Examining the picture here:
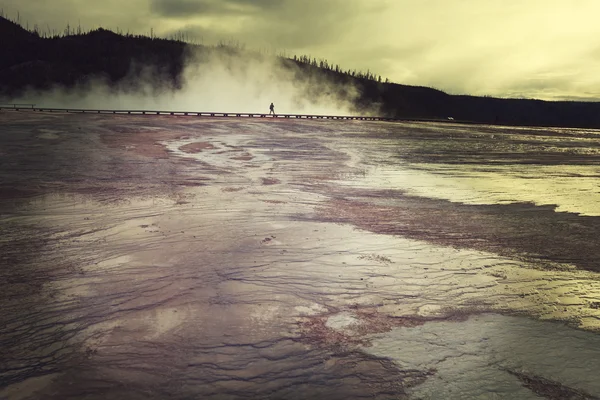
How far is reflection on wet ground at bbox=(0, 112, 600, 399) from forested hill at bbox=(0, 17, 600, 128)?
77.0 metres

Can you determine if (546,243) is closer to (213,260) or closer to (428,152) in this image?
(213,260)

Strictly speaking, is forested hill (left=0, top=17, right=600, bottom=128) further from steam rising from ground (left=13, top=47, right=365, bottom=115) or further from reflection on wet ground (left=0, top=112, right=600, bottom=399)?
reflection on wet ground (left=0, top=112, right=600, bottom=399)

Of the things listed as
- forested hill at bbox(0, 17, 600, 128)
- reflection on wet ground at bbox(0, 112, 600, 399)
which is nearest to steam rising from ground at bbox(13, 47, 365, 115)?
forested hill at bbox(0, 17, 600, 128)

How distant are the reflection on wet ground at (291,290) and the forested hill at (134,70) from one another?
7705 centimetres

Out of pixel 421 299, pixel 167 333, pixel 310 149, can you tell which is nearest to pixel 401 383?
pixel 421 299

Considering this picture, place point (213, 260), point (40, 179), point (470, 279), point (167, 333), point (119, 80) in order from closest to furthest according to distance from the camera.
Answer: point (167, 333), point (470, 279), point (213, 260), point (40, 179), point (119, 80)

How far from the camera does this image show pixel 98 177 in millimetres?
11945

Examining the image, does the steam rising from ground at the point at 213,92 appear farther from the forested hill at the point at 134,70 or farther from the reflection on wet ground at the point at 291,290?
the reflection on wet ground at the point at 291,290

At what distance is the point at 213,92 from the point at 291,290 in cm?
9396

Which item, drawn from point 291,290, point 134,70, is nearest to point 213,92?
point 134,70

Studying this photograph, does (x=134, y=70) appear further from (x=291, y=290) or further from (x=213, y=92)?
(x=291, y=290)

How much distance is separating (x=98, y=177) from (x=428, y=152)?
14814 mm

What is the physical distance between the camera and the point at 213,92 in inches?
3728

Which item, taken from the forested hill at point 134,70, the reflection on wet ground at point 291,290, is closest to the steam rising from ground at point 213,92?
the forested hill at point 134,70
